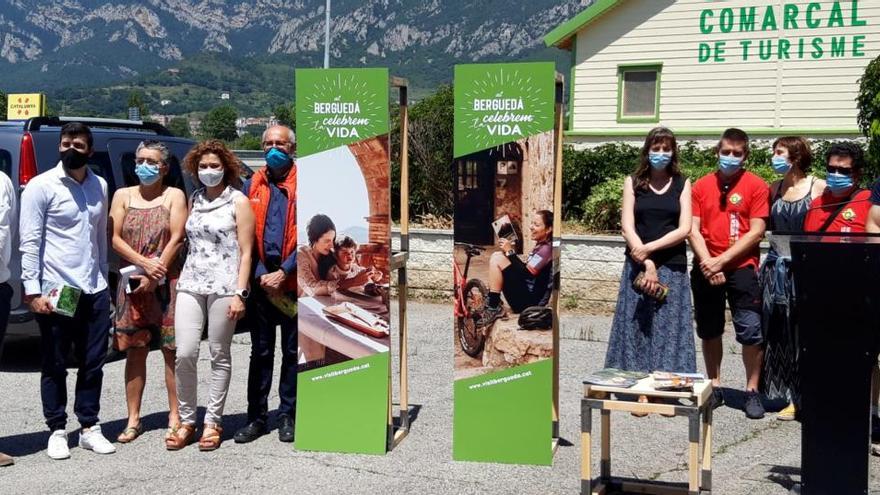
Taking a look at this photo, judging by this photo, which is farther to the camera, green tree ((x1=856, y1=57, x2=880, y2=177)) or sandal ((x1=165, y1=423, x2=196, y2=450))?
green tree ((x1=856, y1=57, x2=880, y2=177))

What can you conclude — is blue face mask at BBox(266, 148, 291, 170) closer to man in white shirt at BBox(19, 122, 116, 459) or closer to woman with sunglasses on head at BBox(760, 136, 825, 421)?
man in white shirt at BBox(19, 122, 116, 459)

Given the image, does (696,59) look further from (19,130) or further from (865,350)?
(865,350)

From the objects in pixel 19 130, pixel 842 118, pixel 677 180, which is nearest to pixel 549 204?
pixel 677 180

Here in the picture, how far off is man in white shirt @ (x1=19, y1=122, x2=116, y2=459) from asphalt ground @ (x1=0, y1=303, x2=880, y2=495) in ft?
1.05

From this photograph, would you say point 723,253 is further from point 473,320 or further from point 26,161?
point 26,161

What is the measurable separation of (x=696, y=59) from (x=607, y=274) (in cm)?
915

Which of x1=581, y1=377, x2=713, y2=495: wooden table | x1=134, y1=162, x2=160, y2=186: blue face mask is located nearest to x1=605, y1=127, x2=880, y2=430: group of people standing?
x1=581, y1=377, x2=713, y2=495: wooden table

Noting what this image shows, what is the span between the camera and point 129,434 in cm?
695

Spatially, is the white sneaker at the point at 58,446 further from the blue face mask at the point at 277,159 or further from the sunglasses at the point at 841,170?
the sunglasses at the point at 841,170

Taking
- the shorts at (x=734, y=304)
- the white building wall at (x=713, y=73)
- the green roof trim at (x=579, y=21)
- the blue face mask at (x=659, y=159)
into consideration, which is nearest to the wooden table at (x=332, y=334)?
the blue face mask at (x=659, y=159)

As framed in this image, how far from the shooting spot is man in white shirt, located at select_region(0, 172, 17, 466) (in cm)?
631

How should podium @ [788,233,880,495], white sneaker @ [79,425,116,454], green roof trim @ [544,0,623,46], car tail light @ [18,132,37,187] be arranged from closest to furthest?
podium @ [788,233,880,495] → white sneaker @ [79,425,116,454] → car tail light @ [18,132,37,187] → green roof trim @ [544,0,623,46]

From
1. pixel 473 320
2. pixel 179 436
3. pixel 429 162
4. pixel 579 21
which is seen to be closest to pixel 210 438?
pixel 179 436

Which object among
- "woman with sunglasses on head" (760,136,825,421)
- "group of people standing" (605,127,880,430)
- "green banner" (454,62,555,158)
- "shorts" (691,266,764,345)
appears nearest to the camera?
"green banner" (454,62,555,158)
